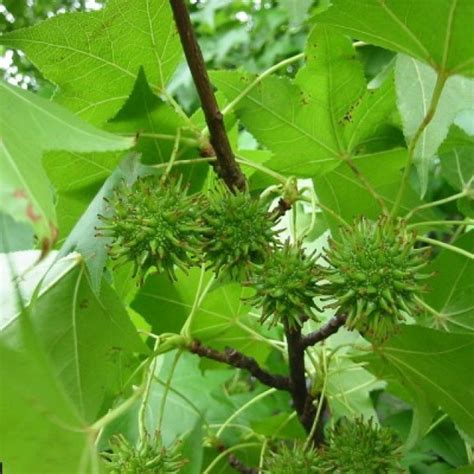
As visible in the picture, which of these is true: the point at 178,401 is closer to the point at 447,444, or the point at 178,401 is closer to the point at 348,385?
the point at 348,385

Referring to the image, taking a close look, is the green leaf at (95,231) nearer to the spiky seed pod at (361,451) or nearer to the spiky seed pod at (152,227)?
the spiky seed pod at (152,227)

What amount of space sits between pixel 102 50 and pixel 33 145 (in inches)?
17.9

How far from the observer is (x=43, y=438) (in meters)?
0.72

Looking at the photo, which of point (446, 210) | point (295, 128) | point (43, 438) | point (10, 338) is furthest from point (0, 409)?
point (446, 210)

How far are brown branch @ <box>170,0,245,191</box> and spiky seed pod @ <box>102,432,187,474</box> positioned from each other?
393mm

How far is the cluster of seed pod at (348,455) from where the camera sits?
1188mm

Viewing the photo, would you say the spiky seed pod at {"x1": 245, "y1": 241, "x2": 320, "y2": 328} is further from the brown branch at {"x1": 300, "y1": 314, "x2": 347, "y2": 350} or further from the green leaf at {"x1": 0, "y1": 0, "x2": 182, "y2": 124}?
the green leaf at {"x1": 0, "y1": 0, "x2": 182, "y2": 124}

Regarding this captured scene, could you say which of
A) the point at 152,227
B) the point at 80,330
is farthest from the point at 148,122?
the point at 80,330

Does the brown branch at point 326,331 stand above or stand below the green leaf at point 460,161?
below

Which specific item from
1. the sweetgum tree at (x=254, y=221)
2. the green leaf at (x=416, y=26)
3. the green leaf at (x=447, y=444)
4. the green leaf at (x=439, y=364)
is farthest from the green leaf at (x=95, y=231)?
the green leaf at (x=447, y=444)

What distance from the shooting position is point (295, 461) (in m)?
1.19

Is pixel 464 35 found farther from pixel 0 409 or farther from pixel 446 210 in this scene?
pixel 446 210

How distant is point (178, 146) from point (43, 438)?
1.94 ft

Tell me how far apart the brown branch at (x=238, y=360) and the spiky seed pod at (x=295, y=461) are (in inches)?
6.6
